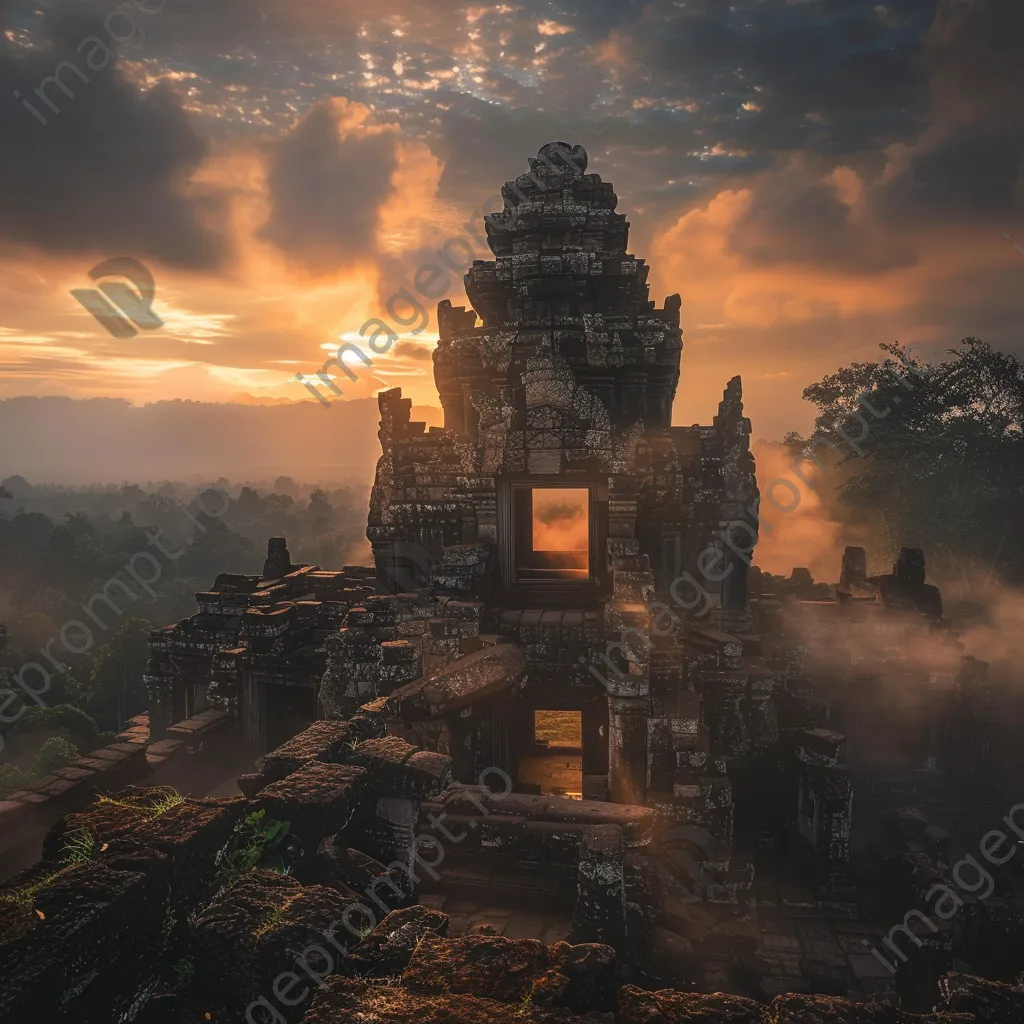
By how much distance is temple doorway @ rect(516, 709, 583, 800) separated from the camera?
11484 millimetres

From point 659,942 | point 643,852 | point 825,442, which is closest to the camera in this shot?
point 659,942

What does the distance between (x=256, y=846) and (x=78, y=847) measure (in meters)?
0.88

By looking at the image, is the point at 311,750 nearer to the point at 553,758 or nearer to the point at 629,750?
the point at 629,750

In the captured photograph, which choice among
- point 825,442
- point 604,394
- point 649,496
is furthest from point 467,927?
point 825,442

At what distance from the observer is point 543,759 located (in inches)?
503

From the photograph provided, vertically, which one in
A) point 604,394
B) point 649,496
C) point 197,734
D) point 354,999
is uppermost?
point 604,394

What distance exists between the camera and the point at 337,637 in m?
8.98

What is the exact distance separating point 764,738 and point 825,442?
26546 millimetres

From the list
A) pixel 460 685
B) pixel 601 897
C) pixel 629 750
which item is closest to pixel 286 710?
pixel 460 685

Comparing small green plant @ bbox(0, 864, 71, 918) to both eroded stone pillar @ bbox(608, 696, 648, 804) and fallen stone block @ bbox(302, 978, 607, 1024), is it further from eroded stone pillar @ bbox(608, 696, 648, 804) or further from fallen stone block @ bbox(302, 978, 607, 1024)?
eroded stone pillar @ bbox(608, 696, 648, 804)

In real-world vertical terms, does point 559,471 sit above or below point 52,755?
above

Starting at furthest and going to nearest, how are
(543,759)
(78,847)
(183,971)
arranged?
1. (543,759)
2. (78,847)
3. (183,971)

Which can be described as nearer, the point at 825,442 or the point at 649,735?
the point at 649,735

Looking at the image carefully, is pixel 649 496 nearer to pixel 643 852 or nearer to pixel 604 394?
pixel 604 394
